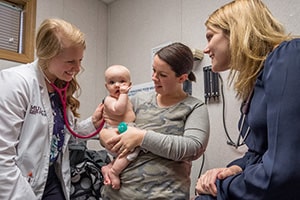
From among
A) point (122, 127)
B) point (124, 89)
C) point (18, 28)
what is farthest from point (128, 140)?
point (18, 28)

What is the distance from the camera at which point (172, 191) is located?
45.3 inches

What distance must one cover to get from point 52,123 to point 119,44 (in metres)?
1.61

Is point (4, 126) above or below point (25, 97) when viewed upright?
below

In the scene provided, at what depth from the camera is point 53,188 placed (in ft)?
4.46

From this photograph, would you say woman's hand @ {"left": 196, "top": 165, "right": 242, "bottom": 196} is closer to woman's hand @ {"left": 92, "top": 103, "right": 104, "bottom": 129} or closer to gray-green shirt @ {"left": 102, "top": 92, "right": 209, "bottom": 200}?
gray-green shirt @ {"left": 102, "top": 92, "right": 209, "bottom": 200}

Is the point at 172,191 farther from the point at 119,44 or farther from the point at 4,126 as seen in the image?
the point at 119,44

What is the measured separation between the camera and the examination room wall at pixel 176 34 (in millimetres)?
1807

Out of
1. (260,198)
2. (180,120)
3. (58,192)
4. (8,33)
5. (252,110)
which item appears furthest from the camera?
(8,33)

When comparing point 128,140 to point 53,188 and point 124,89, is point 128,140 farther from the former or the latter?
point 53,188

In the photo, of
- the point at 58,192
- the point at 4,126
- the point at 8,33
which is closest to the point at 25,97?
the point at 4,126

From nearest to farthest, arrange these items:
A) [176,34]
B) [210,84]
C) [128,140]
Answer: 1. [128,140]
2. [210,84]
3. [176,34]

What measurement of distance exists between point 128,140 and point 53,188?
0.49 m

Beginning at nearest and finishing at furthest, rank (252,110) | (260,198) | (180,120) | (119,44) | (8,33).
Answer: (260,198)
(252,110)
(180,120)
(8,33)
(119,44)

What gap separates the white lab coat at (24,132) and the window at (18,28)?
105 cm
